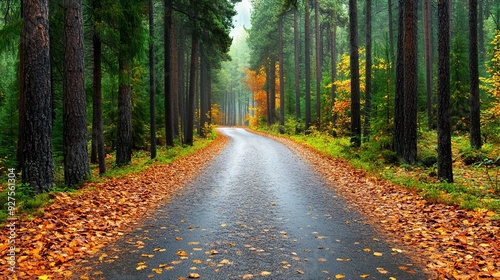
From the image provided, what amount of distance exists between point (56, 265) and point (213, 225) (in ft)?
9.00

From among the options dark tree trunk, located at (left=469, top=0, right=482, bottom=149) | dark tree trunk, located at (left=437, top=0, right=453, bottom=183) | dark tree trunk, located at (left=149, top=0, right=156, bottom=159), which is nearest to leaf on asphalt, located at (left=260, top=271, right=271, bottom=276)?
dark tree trunk, located at (left=437, top=0, right=453, bottom=183)

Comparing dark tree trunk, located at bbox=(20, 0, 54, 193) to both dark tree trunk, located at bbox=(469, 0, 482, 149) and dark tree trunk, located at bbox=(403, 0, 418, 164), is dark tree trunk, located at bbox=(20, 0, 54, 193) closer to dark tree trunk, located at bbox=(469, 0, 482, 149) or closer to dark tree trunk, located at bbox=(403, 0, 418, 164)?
dark tree trunk, located at bbox=(403, 0, 418, 164)

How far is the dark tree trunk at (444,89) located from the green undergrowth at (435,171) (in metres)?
0.67

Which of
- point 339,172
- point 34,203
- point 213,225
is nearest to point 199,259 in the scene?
point 213,225

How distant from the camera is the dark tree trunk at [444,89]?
900 centimetres

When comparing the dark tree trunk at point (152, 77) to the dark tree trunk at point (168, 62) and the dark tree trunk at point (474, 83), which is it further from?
the dark tree trunk at point (474, 83)

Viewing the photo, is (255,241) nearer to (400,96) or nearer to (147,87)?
(400,96)

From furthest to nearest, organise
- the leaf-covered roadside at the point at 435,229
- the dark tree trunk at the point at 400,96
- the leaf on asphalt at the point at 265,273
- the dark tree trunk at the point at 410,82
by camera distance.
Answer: the dark tree trunk at the point at 400,96 → the dark tree trunk at the point at 410,82 → the leaf-covered roadside at the point at 435,229 → the leaf on asphalt at the point at 265,273

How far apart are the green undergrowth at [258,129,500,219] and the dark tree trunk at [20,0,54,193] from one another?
8.84m

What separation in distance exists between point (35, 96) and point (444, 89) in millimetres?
10069

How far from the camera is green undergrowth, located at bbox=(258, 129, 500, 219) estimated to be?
309 inches

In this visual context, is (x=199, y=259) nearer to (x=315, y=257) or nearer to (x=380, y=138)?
(x=315, y=257)

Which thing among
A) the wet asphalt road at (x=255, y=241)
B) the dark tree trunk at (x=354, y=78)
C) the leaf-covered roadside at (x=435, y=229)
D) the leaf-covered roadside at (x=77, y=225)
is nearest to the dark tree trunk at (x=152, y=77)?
the leaf-covered roadside at (x=77, y=225)

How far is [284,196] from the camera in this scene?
9.08m
